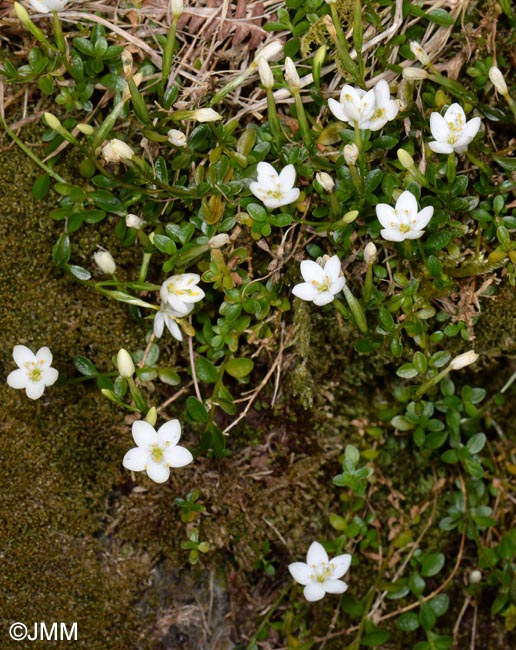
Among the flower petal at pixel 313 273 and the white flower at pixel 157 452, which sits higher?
the flower petal at pixel 313 273

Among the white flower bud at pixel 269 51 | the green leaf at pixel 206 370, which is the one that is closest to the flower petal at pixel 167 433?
the green leaf at pixel 206 370

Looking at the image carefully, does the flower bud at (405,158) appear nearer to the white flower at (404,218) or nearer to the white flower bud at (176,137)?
the white flower at (404,218)

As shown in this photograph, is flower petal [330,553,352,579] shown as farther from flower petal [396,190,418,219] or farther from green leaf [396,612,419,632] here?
flower petal [396,190,418,219]

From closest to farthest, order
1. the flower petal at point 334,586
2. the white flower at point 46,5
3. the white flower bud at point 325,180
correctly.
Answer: the white flower at point 46,5 < the white flower bud at point 325,180 < the flower petal at point 334,586

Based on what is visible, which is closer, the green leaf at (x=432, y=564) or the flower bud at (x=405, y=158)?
the flower bud at (x=405, y=158)

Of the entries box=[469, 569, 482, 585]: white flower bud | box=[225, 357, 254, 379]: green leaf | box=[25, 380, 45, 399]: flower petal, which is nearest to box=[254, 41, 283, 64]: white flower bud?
box=[225, 357, 254, 379]: green leaf

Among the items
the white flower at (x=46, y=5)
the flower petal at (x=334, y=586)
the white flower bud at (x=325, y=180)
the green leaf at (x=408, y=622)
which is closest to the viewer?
the white flower at (x=46, y=5)
